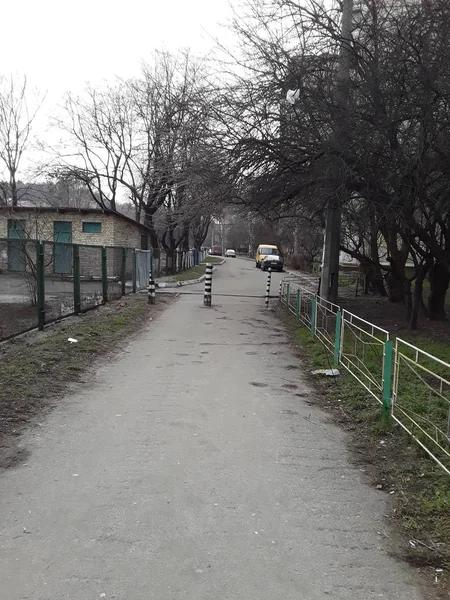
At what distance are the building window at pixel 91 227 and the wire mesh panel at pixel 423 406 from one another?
2278 centimetres

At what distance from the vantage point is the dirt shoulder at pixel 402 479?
3316mm

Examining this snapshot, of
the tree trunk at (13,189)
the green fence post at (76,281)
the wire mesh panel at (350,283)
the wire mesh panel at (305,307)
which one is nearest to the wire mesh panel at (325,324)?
the wire mesh panel at (305,307)

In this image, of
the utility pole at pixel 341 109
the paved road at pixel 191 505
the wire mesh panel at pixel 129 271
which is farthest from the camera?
the wire mesh panel at pixel 129 271

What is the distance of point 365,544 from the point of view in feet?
11.2

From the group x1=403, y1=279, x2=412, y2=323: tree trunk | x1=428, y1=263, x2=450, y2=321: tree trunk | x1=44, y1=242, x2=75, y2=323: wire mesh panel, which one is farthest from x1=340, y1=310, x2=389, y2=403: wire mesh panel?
x1=428, y1=263, x2=450, y2=321: tree trunk

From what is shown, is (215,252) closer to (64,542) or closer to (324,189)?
(324,189)

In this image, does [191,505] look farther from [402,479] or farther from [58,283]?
[58,283]

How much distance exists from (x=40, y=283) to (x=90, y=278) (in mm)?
4622

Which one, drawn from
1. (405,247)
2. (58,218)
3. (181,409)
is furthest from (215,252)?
(181,409)

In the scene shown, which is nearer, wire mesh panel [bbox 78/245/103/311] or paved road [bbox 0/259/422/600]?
paved road [bbox 0/259/422/600]

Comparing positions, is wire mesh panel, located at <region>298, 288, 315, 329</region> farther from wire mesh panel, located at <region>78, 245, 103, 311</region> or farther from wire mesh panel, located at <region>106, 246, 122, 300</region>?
wire mesh panel, located at <region>106, 246, 122, 300</region>

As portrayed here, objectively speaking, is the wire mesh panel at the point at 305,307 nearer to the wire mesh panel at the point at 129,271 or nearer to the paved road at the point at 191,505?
the paved road at the point at 191,505

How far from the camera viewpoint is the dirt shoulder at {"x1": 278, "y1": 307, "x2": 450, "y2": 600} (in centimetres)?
332

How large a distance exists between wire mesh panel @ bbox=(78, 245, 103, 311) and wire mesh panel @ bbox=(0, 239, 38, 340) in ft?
6.68
